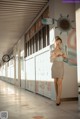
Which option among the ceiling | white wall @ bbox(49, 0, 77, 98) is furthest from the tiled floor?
the ceiling

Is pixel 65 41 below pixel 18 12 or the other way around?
below

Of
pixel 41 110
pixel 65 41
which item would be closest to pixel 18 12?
pixel 65 41

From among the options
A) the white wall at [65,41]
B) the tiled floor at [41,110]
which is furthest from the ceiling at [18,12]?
the tiled floor at [41,110]

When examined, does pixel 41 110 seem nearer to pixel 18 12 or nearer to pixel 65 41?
pixel 65 41

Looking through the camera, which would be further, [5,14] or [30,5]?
[5,14]

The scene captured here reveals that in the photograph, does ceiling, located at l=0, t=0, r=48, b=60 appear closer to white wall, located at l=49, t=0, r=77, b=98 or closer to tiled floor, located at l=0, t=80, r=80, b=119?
white wall, located at l=49, t=0, r=77, b=98


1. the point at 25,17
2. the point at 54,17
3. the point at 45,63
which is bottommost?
the point at 45,63

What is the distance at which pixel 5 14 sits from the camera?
31.1 ft

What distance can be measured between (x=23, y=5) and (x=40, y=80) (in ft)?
9.65

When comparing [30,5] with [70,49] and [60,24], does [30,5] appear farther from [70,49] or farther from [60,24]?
[70,49]

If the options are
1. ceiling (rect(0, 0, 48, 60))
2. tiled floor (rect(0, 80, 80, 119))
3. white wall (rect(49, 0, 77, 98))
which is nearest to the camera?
tiled floor (rect(0, 80, 80, 119))

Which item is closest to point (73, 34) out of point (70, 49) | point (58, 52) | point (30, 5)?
point (70, 49)

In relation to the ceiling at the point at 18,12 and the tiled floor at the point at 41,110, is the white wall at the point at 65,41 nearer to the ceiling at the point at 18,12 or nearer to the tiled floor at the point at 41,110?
the tiled floor at the point at 41,110

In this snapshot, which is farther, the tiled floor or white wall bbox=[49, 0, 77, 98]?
white wall bbox=[49, 0, 77, 98]
